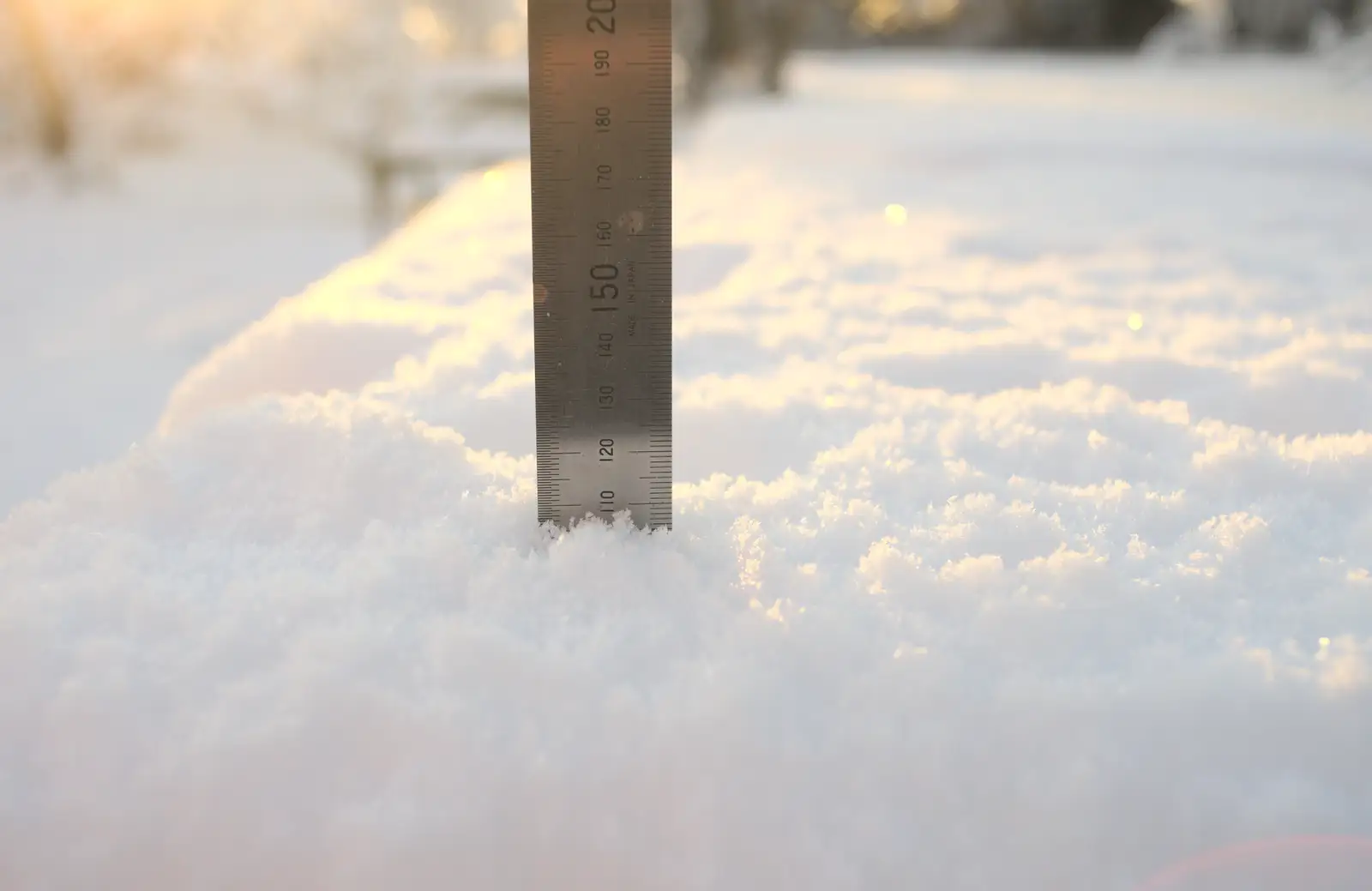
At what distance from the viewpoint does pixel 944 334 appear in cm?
260

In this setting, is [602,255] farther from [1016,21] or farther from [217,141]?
[1016,21]

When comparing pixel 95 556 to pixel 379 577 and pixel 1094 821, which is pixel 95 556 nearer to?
pixel 379 577

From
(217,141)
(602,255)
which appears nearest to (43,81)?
(217,141)

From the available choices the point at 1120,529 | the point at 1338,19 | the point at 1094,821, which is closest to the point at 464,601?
the point at 1094,821

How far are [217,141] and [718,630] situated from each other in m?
14.5

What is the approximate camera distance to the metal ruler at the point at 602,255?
1.23 metres

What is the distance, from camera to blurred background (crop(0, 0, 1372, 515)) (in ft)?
18.4

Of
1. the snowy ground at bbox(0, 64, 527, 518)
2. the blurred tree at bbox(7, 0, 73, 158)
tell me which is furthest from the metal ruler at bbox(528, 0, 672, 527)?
the blurred tree at bbox(7, 0, 73, 158)

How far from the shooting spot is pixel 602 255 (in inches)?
51.4

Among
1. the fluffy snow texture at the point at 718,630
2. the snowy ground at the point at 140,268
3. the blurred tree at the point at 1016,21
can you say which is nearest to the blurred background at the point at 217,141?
the snowy ground at the point at 140,268

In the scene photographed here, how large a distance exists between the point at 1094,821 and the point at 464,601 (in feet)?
2.50

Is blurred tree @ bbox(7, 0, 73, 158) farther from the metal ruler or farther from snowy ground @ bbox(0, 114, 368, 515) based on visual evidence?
the metal ruler

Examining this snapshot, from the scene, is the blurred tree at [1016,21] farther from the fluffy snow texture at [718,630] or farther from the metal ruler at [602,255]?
the metal ruler at [602,255]

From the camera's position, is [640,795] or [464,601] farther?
[464,601]
